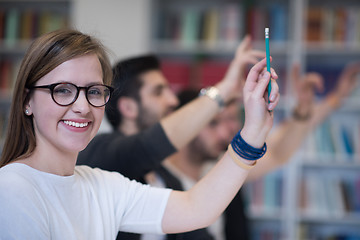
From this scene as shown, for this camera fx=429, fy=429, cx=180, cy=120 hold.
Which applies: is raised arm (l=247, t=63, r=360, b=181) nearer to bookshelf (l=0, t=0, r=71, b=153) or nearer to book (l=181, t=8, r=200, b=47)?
book (l=181, t=8, r=200, b=47)

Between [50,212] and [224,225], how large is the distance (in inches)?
59.4

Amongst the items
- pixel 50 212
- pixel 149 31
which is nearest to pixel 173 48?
pixel 149 31

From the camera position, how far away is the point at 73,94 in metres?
0.92

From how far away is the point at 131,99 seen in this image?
187cm

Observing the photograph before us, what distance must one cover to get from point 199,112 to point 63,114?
63cm

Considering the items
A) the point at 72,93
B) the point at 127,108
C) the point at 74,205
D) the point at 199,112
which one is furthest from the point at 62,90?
the point at 127,108

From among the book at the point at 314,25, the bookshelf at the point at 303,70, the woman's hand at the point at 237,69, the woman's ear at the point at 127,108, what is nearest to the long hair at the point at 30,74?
the woman's hand at the point at 237,69

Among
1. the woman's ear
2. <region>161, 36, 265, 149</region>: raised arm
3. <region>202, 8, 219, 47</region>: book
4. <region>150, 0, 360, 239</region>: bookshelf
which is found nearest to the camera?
<region>161, 36, 265, 149</region>: raised arm

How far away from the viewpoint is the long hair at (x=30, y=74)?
90cm

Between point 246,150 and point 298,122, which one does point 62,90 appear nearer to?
point 246,150

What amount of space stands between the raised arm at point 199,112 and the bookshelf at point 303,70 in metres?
1.78

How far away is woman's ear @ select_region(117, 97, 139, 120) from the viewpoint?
6.00 feet

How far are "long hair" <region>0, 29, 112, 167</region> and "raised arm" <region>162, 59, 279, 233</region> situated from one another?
0.38 meters

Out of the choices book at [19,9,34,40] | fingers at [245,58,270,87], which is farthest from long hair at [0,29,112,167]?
book at [19,9,34,40]
